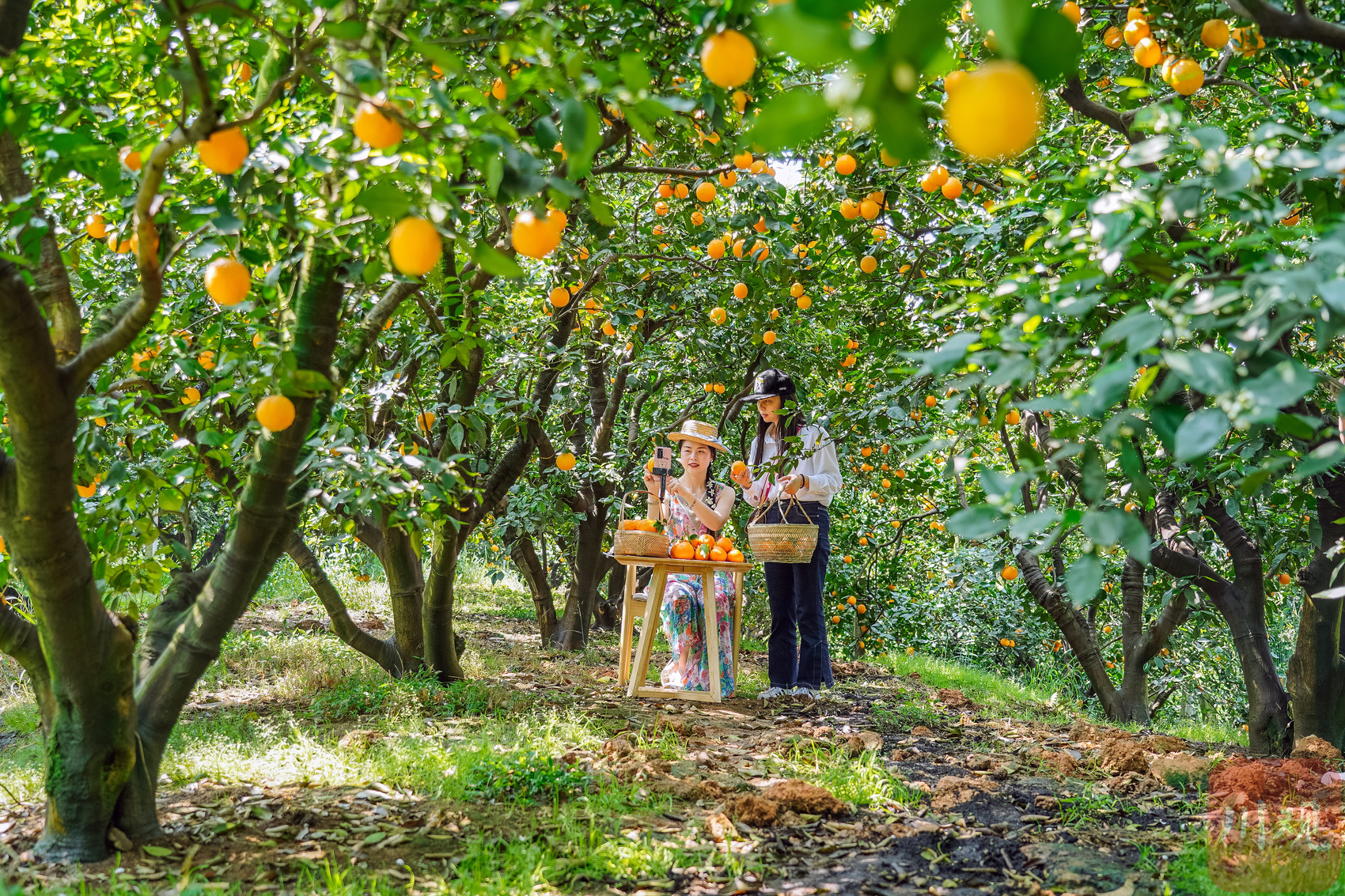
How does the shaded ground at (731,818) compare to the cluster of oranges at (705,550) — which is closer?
the shaded ground at (731,818)

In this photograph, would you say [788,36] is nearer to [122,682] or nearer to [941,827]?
[122,682]

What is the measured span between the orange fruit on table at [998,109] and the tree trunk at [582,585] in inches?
244

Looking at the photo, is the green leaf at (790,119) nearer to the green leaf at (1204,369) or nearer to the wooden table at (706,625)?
the green leaf at (1204,369)

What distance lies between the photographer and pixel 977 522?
109 cm

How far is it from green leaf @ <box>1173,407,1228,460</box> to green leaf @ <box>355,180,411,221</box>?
3.20ft

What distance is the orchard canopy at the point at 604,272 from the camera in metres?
1.11

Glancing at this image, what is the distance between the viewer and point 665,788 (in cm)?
294

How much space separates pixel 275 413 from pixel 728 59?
137 cm

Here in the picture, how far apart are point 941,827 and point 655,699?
227 centimetres

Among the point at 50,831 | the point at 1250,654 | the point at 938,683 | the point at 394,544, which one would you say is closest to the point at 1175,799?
the point at 1250,654

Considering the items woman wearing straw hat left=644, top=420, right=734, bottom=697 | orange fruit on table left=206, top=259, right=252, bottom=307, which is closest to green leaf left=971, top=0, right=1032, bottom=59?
orange fruit on table left=206, top=259, right=252, bottom=307

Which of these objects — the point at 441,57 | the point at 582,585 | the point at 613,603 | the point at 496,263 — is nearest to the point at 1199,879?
the point at 496,263

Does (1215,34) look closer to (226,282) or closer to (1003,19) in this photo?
(1003,19)

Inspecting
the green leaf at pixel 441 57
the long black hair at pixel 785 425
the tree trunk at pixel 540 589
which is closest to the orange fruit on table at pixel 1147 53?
the green leaf at pixel 441 57
